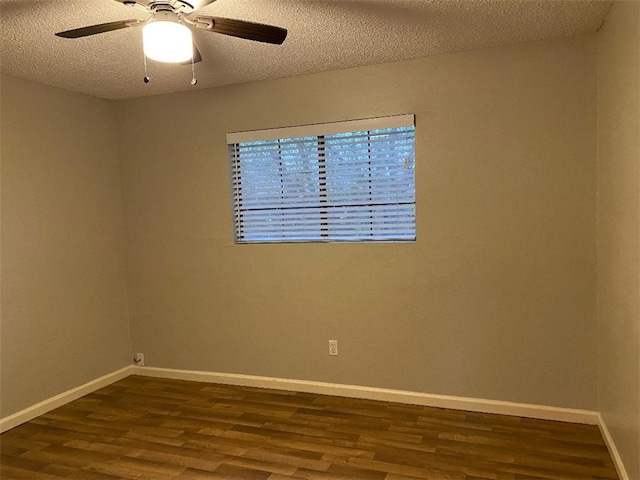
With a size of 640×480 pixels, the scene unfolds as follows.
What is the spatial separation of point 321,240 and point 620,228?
6.20ft

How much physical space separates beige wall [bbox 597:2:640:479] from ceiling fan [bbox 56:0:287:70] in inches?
60.5

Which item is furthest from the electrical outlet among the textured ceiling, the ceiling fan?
the ceiling fan

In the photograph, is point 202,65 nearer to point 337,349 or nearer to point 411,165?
point 411,165

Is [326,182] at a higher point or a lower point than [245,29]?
lower

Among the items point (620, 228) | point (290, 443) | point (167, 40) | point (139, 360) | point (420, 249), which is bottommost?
point (290, 443)

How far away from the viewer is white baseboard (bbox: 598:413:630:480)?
2317 millimetres

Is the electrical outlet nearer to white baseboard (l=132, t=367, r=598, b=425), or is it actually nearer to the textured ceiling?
white baseboard (l=132, t=367, r=598, b=425)

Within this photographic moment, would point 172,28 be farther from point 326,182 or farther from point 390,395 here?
point 390,395

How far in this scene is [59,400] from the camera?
355 centimetres

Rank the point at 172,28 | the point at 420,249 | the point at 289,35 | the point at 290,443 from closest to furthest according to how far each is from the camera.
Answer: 1. the point at 172,28
2. the point at 289,35
3. the point at 290,443
4. the point at 420,249

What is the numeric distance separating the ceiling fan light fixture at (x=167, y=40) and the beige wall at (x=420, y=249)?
149 centimetres

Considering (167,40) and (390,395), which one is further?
(390,395)

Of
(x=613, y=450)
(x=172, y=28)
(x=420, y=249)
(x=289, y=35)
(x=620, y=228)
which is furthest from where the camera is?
(x=420, y=249)


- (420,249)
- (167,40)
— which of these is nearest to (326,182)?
(420,249)
